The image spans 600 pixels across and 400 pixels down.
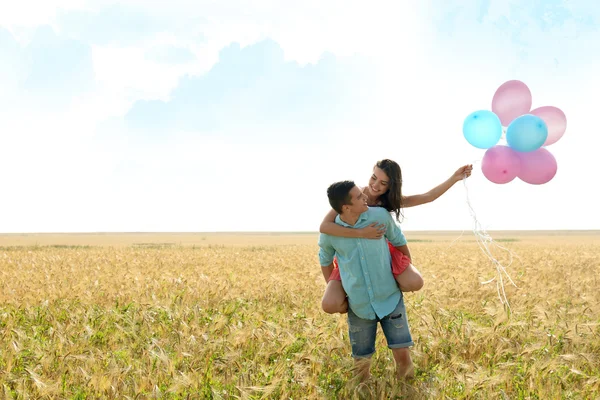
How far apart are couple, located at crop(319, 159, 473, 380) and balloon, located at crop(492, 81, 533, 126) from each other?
2.84 metres

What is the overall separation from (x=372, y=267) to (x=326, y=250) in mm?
417

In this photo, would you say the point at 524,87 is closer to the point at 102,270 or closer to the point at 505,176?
the point at 505,176

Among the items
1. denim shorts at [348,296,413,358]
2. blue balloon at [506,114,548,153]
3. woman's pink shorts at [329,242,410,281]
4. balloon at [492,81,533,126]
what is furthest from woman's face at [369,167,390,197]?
balloon at [492,81,533,126]

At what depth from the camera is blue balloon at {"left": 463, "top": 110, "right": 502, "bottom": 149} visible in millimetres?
5625

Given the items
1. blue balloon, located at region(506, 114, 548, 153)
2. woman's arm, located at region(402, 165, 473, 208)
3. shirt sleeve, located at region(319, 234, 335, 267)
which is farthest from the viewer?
blue balloon, located at region(506, 114, 548, 153)

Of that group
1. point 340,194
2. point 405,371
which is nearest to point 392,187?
point 340,194

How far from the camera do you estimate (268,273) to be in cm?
1148

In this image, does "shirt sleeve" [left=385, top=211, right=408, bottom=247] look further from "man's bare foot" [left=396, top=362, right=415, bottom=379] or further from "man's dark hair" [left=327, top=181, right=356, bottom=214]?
"man's bare foot" [left=396, top=362, right=415, bottom=379]

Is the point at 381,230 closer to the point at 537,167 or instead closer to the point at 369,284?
the point at 369,284

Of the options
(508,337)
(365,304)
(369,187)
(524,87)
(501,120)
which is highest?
(524,87)

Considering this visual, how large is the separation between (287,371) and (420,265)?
392 inches

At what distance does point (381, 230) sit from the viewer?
3.77 metres

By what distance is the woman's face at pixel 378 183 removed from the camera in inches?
154

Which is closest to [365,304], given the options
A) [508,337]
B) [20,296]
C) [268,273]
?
[508,337]
